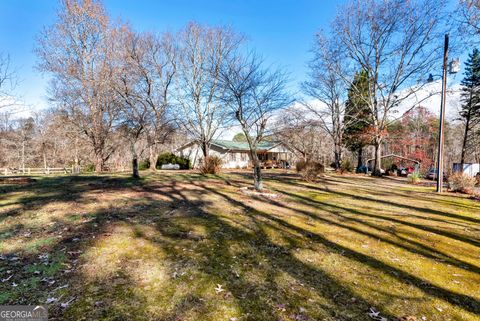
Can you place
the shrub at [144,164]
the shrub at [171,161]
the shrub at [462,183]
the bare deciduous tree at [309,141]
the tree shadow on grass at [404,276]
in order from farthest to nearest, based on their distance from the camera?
1. the shrub at [171,161]
2. the shrub at [144,164]
3. the bare deciduous tree at [309,141]
4. the shrub at [462,183]
5. the tree shadow on grass at [404,276]

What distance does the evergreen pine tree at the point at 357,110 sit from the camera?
21359mm

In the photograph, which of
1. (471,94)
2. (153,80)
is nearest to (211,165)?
(153,80)

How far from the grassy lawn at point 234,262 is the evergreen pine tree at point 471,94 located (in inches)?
1019

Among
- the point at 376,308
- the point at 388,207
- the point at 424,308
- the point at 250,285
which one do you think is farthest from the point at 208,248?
the point at 388,207

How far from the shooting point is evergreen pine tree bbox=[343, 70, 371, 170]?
21.4 metres

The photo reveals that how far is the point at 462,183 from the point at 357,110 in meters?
13.9

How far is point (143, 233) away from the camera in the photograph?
15.0 feet

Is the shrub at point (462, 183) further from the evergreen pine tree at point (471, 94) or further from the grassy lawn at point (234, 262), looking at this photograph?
the evergreen pine tree at point (471, 94)

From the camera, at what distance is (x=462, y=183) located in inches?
422

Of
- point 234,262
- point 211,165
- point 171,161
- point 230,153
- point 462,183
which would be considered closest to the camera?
point 234,262

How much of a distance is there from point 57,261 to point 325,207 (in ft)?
21.1

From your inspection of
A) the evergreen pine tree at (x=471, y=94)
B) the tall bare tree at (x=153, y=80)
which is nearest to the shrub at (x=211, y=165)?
the tall bare tree at (x=153, y=80)

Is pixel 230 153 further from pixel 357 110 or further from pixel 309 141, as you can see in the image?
pixel 357 110

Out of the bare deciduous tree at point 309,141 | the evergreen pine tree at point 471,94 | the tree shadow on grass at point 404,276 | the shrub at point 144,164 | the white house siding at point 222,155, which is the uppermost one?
the evergreen pine tree at point 471,94
